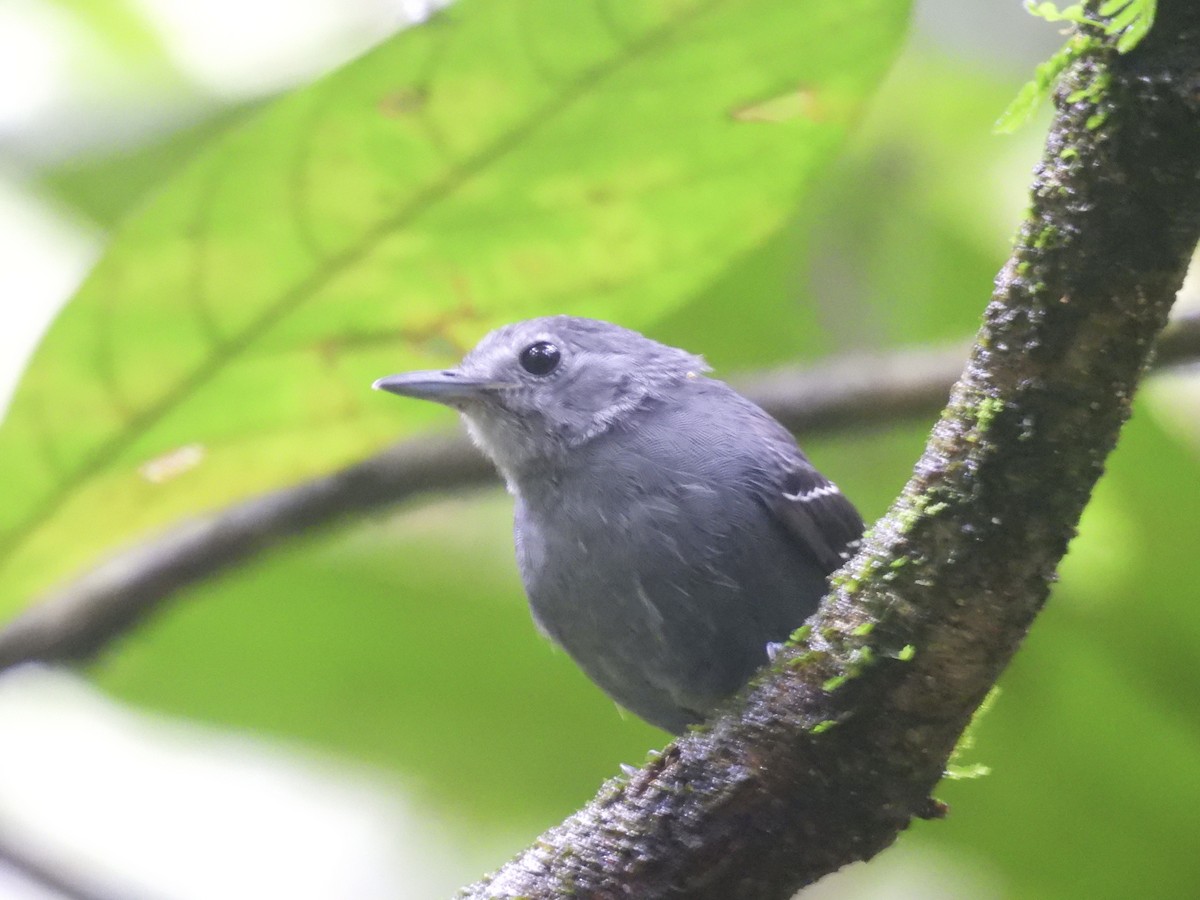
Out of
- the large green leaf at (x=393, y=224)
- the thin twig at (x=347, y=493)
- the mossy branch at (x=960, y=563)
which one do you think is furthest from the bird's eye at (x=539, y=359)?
the mossy branch at (x=960, y=563)

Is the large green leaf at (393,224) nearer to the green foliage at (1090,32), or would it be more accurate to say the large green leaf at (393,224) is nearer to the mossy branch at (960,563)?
the green foliage at (1090,32)

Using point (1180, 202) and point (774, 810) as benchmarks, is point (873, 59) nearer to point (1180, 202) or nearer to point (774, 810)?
point (1180, 202)

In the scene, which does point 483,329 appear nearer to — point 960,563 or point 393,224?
point 393,224

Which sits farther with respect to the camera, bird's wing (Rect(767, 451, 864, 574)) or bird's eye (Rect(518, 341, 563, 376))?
bird's eye (Rect(518, 341, 563, 376))

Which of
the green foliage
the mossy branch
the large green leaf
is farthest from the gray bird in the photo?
the green foliage

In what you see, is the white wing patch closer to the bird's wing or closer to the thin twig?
the bird's wing

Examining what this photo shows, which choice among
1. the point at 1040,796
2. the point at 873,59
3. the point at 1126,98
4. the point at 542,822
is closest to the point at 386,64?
the point at 873,59
